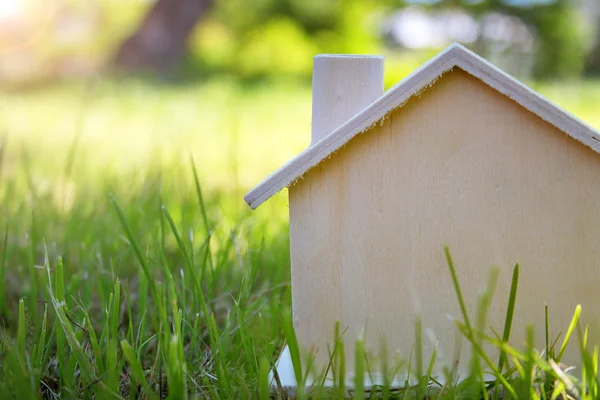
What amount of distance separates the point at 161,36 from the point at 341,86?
29.7ft

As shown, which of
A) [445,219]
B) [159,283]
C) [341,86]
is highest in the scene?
[341,86]

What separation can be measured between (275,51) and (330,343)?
25.1 ft

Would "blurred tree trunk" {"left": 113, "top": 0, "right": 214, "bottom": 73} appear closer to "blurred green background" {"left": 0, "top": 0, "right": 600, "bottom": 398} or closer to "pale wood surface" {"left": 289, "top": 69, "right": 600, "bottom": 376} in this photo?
"blurred green background" {"left": 0, "top": 0, "right": 600, "bottom": 398}

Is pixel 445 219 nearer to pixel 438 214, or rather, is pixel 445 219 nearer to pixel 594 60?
pixel 438 214

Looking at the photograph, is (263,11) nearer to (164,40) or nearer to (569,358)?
(164,40)

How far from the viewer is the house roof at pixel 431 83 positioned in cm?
88

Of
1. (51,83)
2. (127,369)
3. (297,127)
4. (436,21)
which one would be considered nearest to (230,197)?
(127,369)

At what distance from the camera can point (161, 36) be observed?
963 cm

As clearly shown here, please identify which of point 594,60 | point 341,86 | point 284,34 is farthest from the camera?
point 594,60

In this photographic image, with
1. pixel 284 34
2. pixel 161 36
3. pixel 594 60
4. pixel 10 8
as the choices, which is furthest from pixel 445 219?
pixel 594 60

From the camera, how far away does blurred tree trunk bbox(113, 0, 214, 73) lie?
9.46 m

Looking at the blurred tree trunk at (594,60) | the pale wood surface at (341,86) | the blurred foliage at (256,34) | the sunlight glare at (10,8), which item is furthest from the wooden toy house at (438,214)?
the blurred tree trunk at (594,60)

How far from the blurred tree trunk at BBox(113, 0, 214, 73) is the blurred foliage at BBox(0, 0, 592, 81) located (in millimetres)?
154

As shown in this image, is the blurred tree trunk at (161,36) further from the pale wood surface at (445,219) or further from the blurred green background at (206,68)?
the pale wood surface at (445,219)
